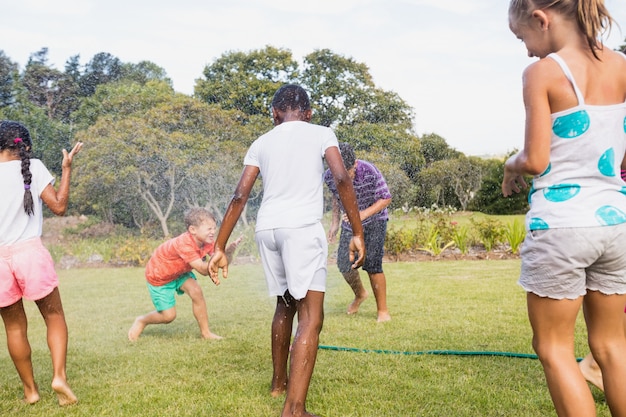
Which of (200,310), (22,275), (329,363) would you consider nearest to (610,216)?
(329,363)

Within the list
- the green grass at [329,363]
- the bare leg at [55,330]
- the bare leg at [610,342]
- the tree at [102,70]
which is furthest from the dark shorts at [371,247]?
the tree at [102,70]

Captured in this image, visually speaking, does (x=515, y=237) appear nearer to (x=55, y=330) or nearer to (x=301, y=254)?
(x=301, y=254)

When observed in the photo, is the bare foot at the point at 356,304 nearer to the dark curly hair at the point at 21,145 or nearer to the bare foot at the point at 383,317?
the bare foot at the point at 383,317

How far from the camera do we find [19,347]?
3.33 m

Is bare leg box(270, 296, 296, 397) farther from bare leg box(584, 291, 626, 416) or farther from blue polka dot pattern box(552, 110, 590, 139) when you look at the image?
blue polka dot pattern box(552, 110, 590, 139)

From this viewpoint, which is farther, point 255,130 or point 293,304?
point 255,130

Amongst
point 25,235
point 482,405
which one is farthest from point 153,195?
point 482,405

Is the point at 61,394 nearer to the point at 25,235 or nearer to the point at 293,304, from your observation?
the point at 25,235

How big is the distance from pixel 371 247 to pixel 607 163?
3.44m

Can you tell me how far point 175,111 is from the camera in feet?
43.2

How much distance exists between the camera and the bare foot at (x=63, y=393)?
10.4 feet

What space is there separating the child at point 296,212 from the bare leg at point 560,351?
3.52 ft

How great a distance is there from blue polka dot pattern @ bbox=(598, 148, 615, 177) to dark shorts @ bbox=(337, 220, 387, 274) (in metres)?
3.34

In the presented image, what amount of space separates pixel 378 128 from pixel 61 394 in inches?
377
